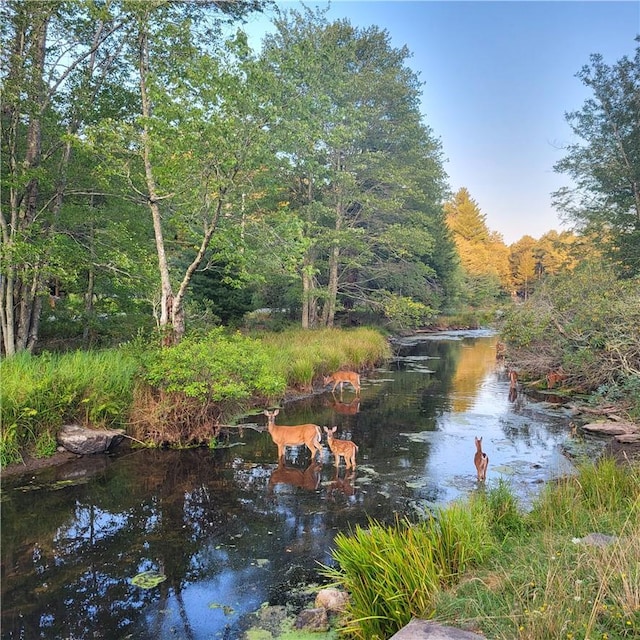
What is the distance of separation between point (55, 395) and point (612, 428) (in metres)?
10.5

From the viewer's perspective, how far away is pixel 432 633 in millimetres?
2879

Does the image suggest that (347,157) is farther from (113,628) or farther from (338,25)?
(113,628)

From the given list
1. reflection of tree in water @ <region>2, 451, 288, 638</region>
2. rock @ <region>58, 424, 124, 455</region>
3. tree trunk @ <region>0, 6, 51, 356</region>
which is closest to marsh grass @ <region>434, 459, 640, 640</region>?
reflection of tree in water @ <region>2, 451, 288, 638</region>

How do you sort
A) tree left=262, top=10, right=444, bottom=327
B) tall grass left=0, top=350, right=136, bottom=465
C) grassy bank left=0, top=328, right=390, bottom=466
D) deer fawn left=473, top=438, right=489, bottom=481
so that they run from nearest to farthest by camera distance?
1. deer fawn left=473, top=438, right=489, bottom=481
2. tall grass left=0, top=350, right=136, bottom=465
3. grassy bank left=0, top=328, right=390, bottom=466
4. tree left=262, top=10, right=444, bottom=327

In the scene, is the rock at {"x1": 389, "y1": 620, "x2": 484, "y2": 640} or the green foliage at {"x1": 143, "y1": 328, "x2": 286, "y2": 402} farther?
the green foliage at {"x1": 143, "y1": 328, "x2": 286, "y2": 402}

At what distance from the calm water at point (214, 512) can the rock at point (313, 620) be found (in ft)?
1.44

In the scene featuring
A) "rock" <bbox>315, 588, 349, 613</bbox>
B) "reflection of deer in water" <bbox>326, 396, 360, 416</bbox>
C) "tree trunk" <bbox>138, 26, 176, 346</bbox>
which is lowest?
"rock" <bbox>315, 588, 349, 613</bbox>

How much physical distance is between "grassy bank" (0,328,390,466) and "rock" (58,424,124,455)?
0.53ft

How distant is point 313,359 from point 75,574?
10.3 m

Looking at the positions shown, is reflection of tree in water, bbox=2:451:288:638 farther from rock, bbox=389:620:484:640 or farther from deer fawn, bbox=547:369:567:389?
deer fawn, bbox=547:369:567:389

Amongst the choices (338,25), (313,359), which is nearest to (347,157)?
(338,25)

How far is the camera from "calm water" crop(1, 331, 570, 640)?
4.36m

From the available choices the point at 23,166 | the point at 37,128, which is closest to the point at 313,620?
the point at 23,166

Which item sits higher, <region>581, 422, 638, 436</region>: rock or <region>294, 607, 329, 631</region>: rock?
<region>581, 422, 638, 436</region>: rock
